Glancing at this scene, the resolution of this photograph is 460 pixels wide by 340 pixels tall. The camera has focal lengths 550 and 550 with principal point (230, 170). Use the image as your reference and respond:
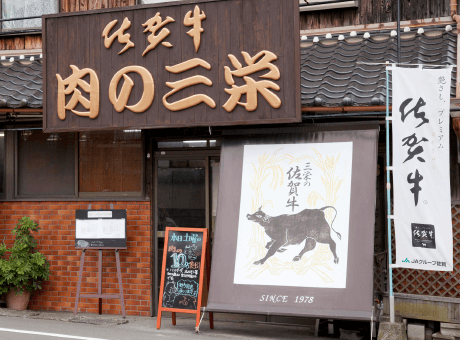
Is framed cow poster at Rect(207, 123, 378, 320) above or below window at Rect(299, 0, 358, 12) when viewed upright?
below

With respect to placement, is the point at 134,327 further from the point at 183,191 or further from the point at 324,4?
the point at 324,4

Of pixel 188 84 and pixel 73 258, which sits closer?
pixel 188 84

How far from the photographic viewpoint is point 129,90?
812 cm

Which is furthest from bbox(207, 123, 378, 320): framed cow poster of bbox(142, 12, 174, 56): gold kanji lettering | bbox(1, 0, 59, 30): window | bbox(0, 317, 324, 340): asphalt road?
bbox(1, 0, 59, 30): window

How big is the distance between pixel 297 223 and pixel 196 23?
10.5 ft

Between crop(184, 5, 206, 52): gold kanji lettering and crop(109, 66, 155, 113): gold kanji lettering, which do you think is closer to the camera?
Result: crop(184, 5, 206, 52): gold kanji lettering

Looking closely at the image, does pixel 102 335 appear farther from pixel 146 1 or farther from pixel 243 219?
pixel 146 1

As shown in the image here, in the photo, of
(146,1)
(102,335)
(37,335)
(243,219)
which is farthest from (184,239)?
(146,1)

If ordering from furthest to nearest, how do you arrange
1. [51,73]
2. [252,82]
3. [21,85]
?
[21,85] → [51,73] → [252,82]

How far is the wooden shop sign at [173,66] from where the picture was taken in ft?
24.8

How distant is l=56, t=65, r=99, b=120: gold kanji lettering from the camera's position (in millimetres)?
8234

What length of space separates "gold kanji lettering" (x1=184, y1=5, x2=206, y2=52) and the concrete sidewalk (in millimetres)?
4096

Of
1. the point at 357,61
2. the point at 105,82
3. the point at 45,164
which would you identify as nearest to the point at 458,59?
the point at 357,61

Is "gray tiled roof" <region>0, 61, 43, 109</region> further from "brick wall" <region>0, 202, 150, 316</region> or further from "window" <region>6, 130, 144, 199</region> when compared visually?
"brick wall" <region>0, 202, 150, 316</region>
